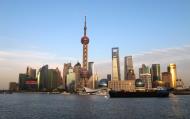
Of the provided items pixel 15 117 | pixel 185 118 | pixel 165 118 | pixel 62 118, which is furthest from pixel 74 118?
pixel 185 118

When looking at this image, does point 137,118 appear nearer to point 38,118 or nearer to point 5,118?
point 38,118

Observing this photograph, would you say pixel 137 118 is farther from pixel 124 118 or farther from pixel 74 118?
pixel 74 118

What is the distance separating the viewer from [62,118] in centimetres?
7569

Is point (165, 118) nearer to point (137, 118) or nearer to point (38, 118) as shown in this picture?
point (137, 118)

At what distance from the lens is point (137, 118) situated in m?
76.2

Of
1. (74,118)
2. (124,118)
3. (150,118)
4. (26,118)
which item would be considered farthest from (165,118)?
(26,118)

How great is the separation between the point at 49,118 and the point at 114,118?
18.9m

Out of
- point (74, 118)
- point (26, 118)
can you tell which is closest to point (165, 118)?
point (74, 118)

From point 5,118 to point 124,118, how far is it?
34.5m

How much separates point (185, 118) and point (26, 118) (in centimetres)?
4624

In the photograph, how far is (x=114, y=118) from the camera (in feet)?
251

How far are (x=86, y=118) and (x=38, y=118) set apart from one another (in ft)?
45.7

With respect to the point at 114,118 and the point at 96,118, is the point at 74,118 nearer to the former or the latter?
the point at 96,118

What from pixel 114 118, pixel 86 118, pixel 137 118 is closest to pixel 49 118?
pixel 86 118
